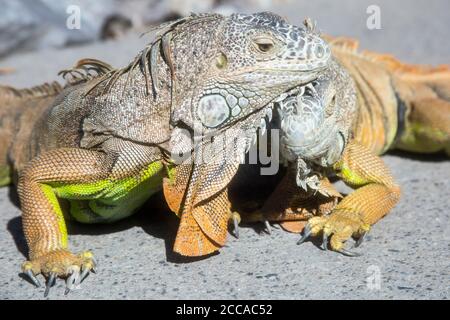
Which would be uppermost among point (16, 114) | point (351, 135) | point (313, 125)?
point (313, 125)

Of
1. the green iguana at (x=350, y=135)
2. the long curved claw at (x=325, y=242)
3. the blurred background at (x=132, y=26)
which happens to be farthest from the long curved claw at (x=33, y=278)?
the blurred background at (x=132, y=26)

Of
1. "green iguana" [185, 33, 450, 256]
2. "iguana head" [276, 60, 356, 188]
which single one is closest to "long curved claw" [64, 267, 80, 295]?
"green iguana" [185, 33, 450, 256]

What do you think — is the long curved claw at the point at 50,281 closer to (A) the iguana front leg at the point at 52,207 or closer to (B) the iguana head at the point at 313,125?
(A) the iguana front leg at the point at 52,207

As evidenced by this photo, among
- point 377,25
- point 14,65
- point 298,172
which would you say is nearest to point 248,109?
point 298,172

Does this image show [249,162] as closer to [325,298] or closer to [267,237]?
[267,237]

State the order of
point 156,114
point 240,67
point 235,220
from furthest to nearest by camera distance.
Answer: point 235,220 < point 156,114 < point 240,67

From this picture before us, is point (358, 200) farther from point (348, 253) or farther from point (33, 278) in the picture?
point (33, 278)

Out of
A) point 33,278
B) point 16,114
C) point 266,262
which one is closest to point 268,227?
point 266,262
